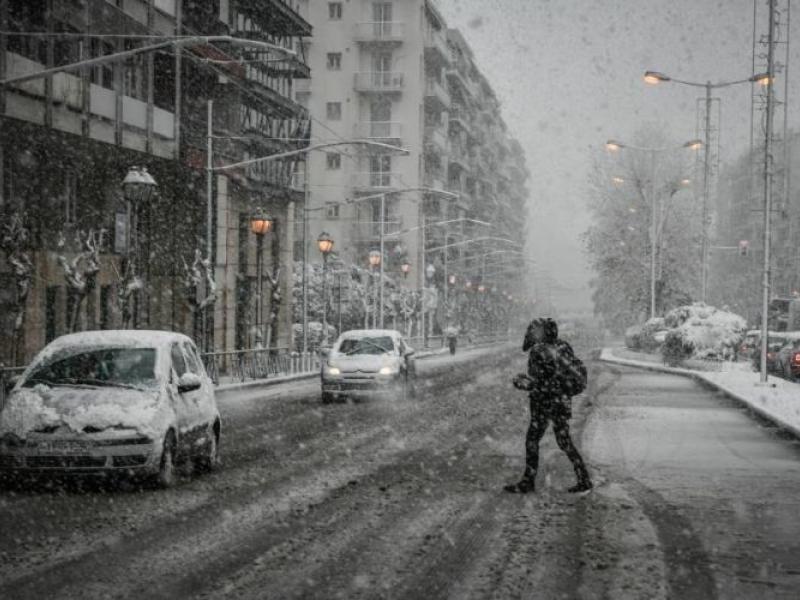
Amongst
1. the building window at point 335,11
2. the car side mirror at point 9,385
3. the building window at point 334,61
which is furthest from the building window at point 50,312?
the building window at point 335,11

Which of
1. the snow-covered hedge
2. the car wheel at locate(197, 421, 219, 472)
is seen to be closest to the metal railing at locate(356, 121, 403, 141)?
the snow-covered hedge

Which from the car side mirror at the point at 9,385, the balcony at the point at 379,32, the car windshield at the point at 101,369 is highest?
the balcony at the point at 379,32

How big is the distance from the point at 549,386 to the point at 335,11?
78.1 meters

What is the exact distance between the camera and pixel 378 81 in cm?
8862

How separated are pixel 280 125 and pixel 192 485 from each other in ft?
140

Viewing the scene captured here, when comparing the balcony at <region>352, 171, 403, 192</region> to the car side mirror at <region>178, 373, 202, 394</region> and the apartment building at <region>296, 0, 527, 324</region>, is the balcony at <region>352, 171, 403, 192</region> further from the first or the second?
the car side mirror at <region>178, 373, 202, 394</region>

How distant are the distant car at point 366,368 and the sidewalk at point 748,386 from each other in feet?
23.9

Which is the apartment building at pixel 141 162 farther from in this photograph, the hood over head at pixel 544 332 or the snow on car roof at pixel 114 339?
the hood over head at pixel 544 332

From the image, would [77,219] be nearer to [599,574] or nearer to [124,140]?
[124,140]

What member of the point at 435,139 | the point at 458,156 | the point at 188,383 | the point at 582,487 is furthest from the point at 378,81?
the point at 582,487

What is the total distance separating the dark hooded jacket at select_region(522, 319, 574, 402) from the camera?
12.0 meters

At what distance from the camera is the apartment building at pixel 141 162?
3022cm

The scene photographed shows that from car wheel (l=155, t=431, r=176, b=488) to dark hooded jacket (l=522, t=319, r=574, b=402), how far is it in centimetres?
348

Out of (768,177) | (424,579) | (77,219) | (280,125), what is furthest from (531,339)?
(280,125)
